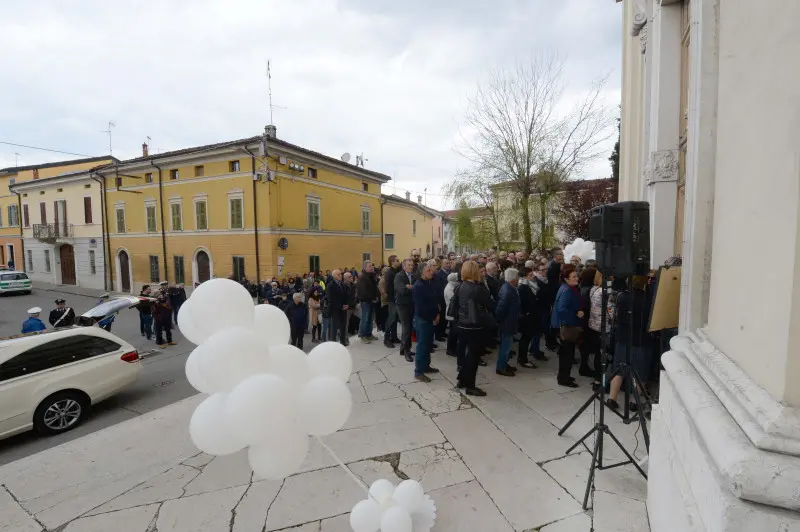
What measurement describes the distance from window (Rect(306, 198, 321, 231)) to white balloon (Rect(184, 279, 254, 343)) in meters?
20.1

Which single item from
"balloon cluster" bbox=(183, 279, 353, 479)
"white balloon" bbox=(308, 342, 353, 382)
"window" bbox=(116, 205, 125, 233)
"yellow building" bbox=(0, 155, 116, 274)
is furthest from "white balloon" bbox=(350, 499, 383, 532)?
"yellow building" bbox=(0, 155, 116, 274)

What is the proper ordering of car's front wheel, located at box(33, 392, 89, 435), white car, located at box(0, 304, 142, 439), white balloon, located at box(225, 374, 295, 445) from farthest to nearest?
car's front wheel, located at box(33, 392, 89, 435), white car, located at box(0, 304, 142, 439), white balloon, located at box(225, 374, 295, 445)

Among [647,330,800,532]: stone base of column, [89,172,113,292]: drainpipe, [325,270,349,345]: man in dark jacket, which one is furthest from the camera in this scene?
[89,172,113,292]: drainpipe

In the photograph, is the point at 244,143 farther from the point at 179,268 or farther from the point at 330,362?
the point at 330,362

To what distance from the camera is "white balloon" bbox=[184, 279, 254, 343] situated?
2.21 metres

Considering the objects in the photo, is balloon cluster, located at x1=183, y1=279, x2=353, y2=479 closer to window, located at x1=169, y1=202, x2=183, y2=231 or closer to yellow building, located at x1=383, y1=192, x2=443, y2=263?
window, located at x1=169, y1=202, x2=183, y2=231

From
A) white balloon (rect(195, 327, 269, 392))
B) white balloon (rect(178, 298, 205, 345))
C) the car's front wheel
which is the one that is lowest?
the car's front wheel

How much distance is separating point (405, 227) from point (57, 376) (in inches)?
1128

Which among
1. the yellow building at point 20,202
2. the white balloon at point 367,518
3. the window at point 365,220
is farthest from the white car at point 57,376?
the yellow building at point 20,202

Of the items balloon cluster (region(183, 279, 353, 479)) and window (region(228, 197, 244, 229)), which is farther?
window (region(228, 197, 244, 229))

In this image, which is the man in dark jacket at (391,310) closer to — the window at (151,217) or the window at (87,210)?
the window at (151,217)

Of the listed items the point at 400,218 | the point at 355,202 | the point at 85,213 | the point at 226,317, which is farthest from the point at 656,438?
the point at 85,213

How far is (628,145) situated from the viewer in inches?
301

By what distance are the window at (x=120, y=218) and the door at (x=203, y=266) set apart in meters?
7.47
